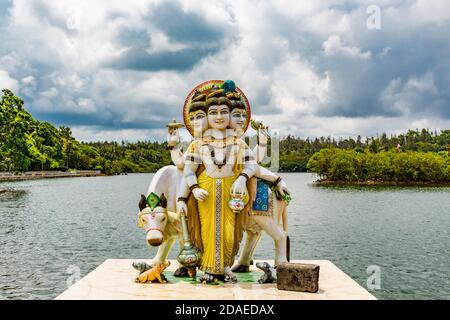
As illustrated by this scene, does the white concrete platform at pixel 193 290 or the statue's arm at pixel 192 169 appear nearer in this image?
the white concrete platform at pixel 193 290

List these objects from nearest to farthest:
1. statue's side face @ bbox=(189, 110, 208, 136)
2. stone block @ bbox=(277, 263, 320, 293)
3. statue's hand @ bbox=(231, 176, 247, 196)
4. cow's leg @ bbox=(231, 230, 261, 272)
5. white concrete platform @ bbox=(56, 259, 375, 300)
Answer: white concrete platform @ bbox=(56, 259, 375, 300), stone block @ bbox=(277, 263, 320, 293), statue's hand @ bbox=(231, 176, 247, 196), statue's side face @ bbox=(189, 110, 208, 136), cow's leg @ bbox=(231, 230, 261, 272)

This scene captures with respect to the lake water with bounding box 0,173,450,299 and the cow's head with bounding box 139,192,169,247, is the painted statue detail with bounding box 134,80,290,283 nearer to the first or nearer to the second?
the cow's head with bounding box 139,192,169,247

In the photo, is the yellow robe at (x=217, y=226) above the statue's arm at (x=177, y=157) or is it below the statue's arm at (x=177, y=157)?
below

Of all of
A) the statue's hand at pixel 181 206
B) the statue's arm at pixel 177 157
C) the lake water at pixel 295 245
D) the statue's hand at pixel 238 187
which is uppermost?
the statue's arm at pixel 177 157

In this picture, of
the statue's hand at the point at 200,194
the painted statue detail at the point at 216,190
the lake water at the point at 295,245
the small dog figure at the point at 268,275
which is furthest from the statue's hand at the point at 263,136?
the lake water at the point at 295,245

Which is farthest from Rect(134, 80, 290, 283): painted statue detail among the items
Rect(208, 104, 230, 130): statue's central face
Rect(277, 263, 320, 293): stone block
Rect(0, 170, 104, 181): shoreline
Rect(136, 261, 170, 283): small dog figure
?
Rect(0, 170, 104, 181): shoreline

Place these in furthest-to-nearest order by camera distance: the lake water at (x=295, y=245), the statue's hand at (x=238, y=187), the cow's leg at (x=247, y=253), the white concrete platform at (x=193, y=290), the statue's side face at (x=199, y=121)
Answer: the lake water at (x=295, y=245) < the cow's leg at (x=247, y=253) < the statue's side face at (x=199, y=121) < the statue's hand at (x=238, y=187) < the white concrete platform at (x=193, y=290)

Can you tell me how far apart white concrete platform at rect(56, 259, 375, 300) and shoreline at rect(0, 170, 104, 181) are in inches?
1490

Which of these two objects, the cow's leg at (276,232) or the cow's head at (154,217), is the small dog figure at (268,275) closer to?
the cow's leg at (276,232)

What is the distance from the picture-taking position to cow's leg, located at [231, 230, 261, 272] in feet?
21.4

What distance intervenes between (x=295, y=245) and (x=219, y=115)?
26.2 ft

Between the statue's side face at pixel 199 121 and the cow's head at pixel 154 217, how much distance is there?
0.86 m

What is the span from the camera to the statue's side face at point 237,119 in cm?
601
